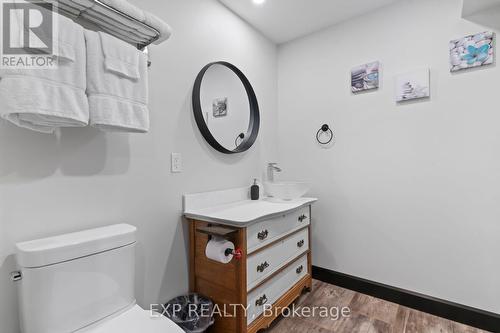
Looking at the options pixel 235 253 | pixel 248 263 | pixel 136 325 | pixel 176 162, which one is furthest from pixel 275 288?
→ pixel 176 162

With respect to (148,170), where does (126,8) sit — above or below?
above

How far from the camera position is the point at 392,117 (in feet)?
6.36

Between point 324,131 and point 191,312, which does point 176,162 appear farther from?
point 324,131

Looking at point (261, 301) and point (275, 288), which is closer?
point (261, 301)

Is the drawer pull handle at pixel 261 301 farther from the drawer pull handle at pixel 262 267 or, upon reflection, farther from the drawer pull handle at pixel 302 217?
the drawer pull handle at pixel 302 217

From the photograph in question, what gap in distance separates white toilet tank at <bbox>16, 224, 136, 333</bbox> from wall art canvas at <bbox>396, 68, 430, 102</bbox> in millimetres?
2089

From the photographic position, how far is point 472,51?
163cm

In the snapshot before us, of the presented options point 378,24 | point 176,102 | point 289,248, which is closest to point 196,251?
point 289,248

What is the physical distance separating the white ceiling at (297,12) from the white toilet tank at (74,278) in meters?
1.93

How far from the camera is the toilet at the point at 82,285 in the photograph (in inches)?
35.5

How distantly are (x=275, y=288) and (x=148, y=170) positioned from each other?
115 centimetres

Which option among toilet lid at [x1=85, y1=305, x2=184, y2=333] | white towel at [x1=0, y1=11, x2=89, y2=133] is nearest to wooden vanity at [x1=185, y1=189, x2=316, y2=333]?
toilet lid at [x1=85, y1=305, x2=184, y2=333]

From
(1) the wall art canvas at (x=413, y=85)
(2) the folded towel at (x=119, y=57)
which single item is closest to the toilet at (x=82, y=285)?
(2) the folded towel at (x=119, y=57)

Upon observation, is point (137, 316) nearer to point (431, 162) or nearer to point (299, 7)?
point (431, 162)
